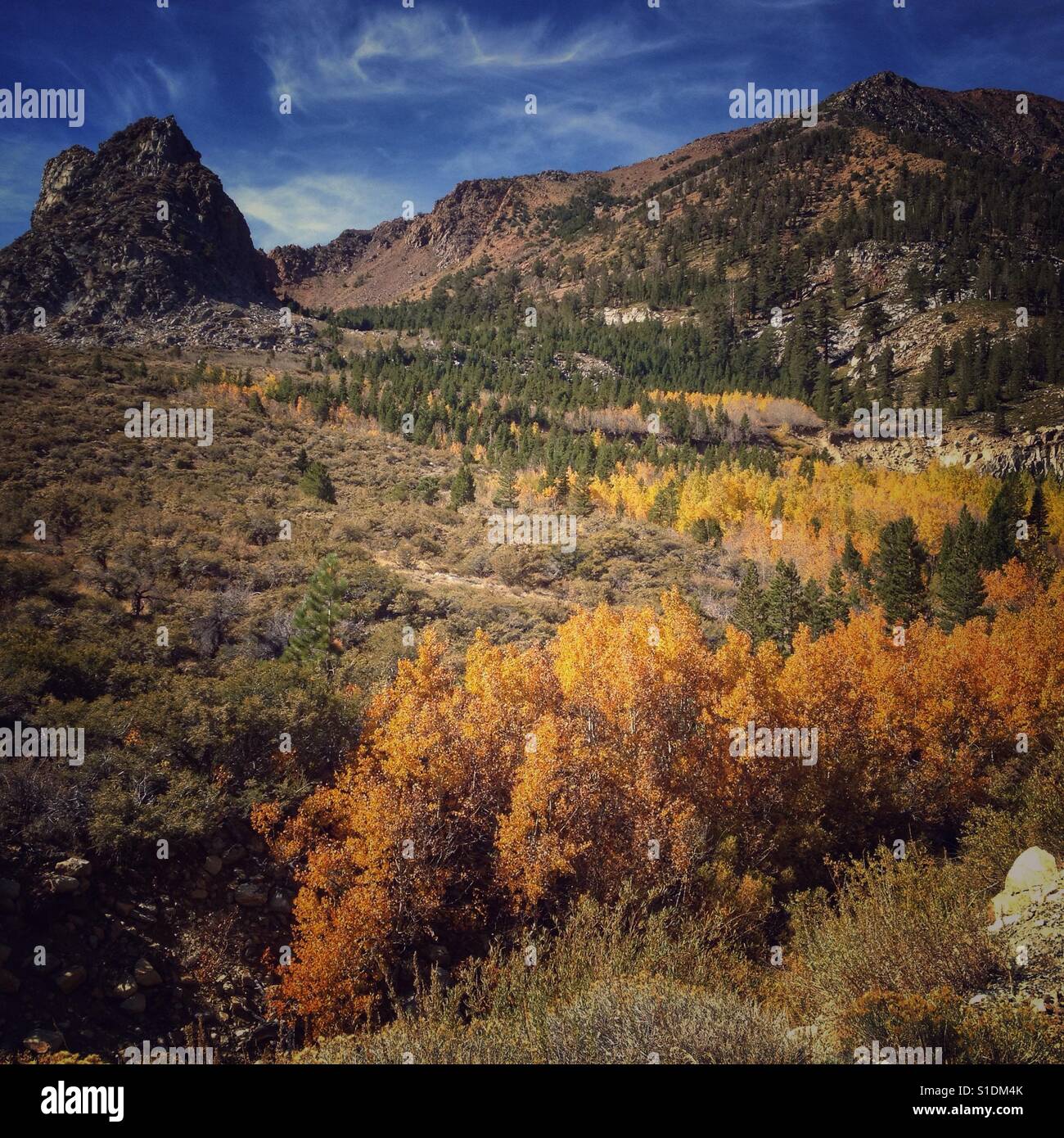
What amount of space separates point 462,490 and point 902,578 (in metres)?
44.4

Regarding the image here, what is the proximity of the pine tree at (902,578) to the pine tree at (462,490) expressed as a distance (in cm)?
4308

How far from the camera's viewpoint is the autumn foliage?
43.6 ft

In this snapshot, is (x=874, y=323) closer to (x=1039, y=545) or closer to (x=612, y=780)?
(x=1039, y=545)

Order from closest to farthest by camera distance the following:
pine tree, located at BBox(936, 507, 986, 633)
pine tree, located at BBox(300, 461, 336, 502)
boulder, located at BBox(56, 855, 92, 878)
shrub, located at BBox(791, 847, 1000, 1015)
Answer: shrub, located at BBox(791, 847, 1000, 1015), boulder, located at BBox(56, 855, 92, 878), pine tree, located at BBox(936, 507, 986, 633), pine tree, located at BBox(300, 461, 336, 502)

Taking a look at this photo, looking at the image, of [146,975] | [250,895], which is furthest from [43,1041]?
[250,895]

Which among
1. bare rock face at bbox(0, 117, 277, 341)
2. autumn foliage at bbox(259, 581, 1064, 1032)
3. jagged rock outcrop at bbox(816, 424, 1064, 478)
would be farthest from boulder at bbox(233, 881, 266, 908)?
bare rock face at bbox(0, 117, 277, 341)

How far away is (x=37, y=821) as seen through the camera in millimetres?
10336

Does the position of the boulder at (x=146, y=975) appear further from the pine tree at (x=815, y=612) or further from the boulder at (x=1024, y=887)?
the pine tree at (x=815, y=612)

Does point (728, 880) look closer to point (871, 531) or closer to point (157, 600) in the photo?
point (157, 600)

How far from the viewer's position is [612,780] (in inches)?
711

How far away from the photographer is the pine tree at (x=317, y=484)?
5166cm

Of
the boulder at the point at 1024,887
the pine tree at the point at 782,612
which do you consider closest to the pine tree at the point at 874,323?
the pine tree at the point at 782,612

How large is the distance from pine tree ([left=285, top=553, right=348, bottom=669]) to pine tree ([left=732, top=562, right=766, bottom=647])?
95.6ft

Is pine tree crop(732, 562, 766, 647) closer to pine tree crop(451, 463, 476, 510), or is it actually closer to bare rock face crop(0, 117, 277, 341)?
pine tree crop(451, 463, 476, 510)
